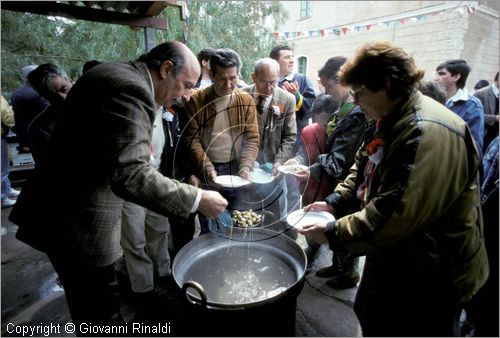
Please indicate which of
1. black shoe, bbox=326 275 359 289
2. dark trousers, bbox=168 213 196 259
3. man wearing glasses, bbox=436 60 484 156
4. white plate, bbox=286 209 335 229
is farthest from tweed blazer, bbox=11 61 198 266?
man wearing glasses, bbox=436 60 484 156

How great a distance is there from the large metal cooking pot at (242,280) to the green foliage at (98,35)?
21.5 ft

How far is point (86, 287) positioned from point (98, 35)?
26.4ft

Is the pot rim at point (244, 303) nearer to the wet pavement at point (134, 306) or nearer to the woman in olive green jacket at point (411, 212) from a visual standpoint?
the woman in olive green jacket at point (411, 212)

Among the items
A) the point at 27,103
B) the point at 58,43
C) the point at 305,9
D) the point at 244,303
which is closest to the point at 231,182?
the point at 244,303

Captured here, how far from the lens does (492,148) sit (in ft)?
6.81

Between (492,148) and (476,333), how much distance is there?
1277 millimetres

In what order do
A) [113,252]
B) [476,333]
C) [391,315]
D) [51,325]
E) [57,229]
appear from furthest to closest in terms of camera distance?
[51,325] < [476,333] < [113,252] < [57,229] < [391,315]

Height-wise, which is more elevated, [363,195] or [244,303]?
[363,195]

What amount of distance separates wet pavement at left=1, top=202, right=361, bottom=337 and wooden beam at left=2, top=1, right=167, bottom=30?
272 centimetres

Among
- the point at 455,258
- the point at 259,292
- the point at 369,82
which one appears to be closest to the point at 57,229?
the point at 259,292

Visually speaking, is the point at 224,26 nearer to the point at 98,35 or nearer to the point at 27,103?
the point at 98,35

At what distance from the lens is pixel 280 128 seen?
321cm

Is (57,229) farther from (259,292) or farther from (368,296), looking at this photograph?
(368,296)

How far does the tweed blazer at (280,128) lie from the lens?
123 inches
